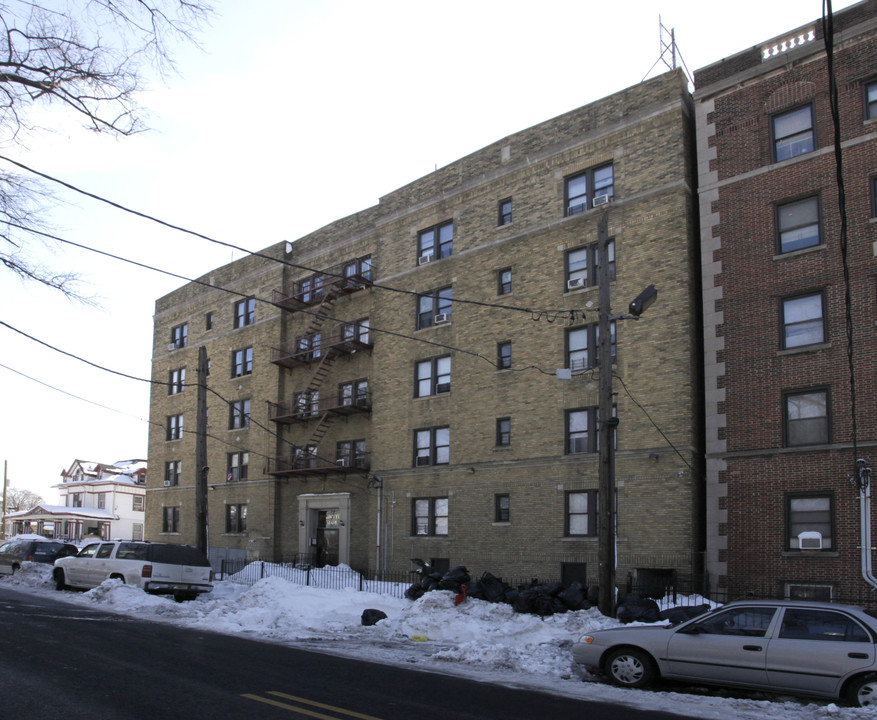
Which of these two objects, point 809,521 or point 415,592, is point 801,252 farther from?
point 415,592

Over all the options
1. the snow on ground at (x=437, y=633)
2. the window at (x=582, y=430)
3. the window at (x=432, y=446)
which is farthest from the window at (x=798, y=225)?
the window at (x=432, y=446)

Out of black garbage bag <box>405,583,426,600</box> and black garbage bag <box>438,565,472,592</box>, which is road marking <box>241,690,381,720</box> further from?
black garbage bag <box>405,583,426,600</box>

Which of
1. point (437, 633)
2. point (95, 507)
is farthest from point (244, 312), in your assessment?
point (95, 507)

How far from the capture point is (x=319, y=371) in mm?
34500

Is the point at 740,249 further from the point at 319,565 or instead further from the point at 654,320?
the point at 319,565

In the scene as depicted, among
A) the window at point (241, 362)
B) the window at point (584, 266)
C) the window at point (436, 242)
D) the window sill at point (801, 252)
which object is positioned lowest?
the window at point (241, 362)

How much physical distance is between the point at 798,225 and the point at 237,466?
2769cm

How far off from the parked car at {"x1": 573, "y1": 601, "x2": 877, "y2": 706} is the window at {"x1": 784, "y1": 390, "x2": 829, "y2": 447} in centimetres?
1084

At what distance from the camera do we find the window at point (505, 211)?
28531 mm

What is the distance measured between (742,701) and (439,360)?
67.3 feet

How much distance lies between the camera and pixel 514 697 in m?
10.1

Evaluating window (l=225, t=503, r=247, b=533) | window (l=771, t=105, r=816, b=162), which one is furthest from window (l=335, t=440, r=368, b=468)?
window (l=771, t=105, r=816, b=162)

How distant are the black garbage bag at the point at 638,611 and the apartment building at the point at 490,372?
4312 mm

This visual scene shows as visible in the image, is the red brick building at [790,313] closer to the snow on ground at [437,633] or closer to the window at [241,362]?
the snow on ground at [437,633]
